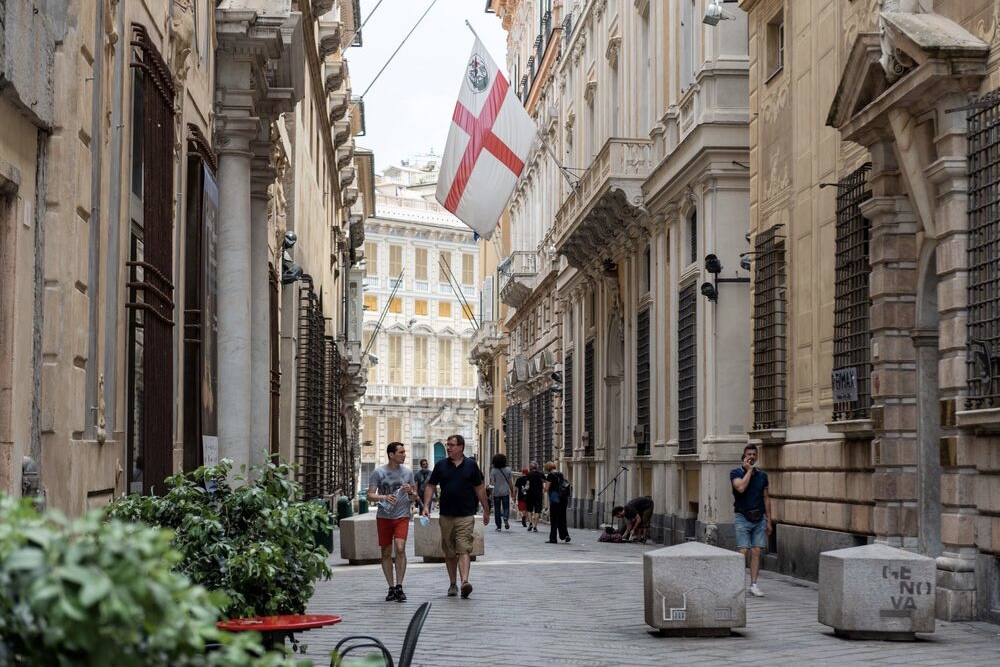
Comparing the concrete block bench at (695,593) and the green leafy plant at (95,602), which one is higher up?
the green leafy plant at (95,602)

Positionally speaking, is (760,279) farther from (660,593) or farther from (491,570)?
(660,593)

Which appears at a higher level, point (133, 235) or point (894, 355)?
point (133, 235)

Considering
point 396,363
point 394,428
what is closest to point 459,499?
point 394,428

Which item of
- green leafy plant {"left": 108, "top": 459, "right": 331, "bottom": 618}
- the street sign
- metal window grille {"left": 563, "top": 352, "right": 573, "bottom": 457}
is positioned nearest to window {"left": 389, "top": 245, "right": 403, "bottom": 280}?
metal window grille {"left": 563, "top": 352, "right": 573, "bottom": 457}

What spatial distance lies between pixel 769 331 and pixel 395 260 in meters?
71.3

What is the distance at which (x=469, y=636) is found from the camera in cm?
1230

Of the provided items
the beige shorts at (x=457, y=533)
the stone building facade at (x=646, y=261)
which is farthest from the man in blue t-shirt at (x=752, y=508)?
the stone building facade at (x=646, y=261)

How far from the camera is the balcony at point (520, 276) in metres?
52.3

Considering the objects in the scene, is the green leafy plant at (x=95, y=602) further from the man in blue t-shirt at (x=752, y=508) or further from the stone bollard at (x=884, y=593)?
the man in blue t-shirt at (x=752, y=508)

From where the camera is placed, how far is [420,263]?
306 ft

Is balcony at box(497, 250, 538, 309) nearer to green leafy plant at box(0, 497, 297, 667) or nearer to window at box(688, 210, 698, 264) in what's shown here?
window at box(688, 210, 698, 264)

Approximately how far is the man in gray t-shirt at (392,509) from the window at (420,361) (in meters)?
76.7

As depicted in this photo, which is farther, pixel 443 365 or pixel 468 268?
pixel 468 268

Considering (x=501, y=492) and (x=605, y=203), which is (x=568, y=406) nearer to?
(x=501, y=492)
